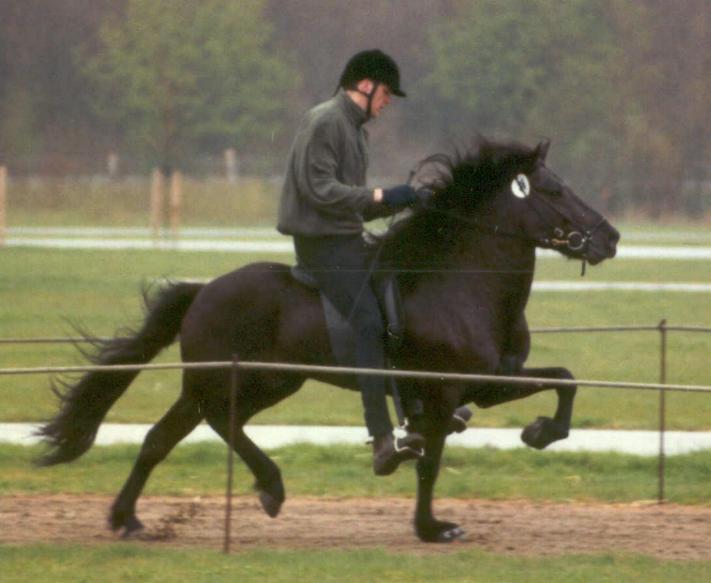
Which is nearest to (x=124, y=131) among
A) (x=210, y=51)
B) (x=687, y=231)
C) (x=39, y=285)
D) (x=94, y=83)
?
(x=94, y=83)

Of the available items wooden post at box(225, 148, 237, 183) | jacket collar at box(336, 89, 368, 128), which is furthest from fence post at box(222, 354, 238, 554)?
wooden post at box(225, 148, 237, 183)

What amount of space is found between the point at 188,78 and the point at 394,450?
1588 inches

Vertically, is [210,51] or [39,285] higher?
[210,51]

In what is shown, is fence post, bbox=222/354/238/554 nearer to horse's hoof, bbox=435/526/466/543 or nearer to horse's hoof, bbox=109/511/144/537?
horse's hoof, bbox=109/511/144/537

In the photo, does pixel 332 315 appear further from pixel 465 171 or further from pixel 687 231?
pixel 687 231

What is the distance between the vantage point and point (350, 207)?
8.24 m

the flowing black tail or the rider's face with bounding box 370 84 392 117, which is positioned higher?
the rider's face with bounding box 370 84 392 117

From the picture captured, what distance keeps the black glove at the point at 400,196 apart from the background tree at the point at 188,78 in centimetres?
3789

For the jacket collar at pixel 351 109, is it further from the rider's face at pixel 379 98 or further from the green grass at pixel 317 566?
the green grass at pixel 317 566

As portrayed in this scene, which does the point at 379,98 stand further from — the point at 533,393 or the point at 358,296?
the point at 533,393

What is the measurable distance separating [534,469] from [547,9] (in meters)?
42.0

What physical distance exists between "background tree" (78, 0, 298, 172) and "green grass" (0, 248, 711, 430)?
46.1 ft

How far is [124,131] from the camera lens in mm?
62094

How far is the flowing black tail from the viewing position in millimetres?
8766
